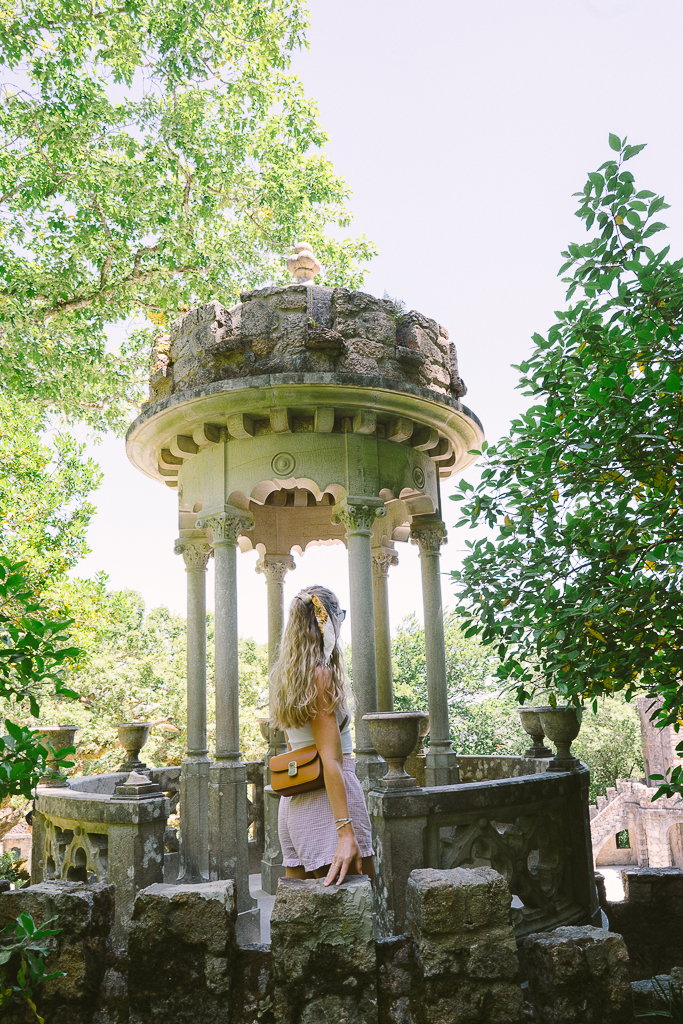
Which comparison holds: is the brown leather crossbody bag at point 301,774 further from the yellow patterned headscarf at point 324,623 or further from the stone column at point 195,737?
the stone column at point 195,737

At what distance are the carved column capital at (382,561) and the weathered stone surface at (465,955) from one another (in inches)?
269

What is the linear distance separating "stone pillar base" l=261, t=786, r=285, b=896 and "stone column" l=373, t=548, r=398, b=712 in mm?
1621

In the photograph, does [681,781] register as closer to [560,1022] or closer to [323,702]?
[560,1022]

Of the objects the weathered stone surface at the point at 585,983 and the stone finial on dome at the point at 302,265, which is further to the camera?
the stone finial on dome at the point at 302,265

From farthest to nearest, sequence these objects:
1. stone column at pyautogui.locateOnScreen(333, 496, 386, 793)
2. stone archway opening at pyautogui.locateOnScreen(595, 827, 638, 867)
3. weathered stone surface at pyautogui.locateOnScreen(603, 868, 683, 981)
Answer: stone archway opening at pyautogui.locateOnScreen(595, 827, 638, 867) → stone column at pyautogui.locateOnScreen(333, 496, 386, 793) → weathered stone surface at pyautogui.locateOnScreen(603, 868, 683, 981)

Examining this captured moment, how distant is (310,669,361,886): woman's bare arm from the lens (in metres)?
2.81

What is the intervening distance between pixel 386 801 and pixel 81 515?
9.99 metres

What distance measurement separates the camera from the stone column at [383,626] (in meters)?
8.45

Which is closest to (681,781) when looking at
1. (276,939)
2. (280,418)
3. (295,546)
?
(276,939)

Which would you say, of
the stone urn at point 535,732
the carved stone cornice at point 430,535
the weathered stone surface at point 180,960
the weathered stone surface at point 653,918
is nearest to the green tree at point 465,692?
the carved stone cornice at point 430,535

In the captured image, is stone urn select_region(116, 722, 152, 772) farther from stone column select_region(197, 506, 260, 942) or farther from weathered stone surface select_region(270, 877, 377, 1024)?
weathered stone surface select_region(270, 877, 377, 1024)

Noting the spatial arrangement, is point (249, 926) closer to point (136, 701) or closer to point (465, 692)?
point (136, 701)

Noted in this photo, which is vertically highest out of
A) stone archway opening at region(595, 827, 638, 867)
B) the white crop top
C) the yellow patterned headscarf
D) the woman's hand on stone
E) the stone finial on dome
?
the stone finial on dome

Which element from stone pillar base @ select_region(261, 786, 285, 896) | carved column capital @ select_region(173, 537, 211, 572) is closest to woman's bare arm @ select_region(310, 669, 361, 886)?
stone pillar base @ select_region(261, 786, 285, 896)
